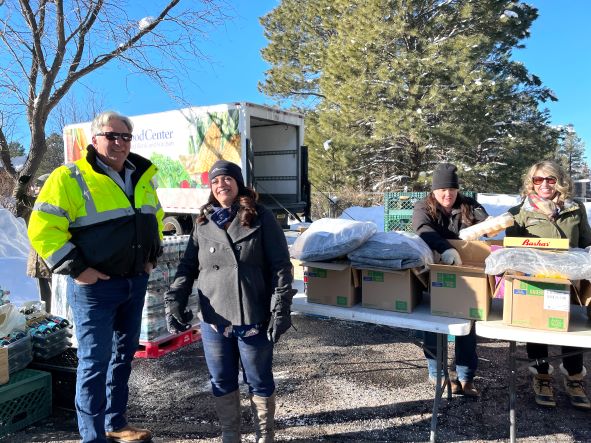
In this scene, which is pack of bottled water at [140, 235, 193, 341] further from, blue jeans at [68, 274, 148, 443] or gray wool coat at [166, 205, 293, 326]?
gray wool coat at [166, 205, 293, 326]

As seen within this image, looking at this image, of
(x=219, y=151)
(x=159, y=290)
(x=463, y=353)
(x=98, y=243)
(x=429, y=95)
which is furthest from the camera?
(x=429, y=95)

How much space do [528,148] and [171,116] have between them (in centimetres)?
1179

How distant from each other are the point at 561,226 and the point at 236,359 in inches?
87.4

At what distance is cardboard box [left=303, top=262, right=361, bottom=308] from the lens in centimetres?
281

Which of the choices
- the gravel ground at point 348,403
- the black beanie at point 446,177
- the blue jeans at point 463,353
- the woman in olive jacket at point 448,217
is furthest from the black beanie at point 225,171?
the blue jeans at point 463,353

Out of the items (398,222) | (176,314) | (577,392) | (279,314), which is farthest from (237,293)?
(398,222)

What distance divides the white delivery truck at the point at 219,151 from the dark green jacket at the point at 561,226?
581 centimetres

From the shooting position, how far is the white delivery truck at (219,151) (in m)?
8.40

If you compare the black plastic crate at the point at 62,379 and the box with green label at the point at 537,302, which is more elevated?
the box with green label at the point at 537,302

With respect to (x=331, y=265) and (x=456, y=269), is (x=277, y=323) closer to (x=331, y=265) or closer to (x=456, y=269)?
(x=331, y=265)

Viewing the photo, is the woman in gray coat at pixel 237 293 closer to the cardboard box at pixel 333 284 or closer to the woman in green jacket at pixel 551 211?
the cardboard box at pixel 333 284

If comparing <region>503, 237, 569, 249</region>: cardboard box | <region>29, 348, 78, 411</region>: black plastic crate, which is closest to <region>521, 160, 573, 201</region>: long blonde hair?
<region>503, 237, 569, 249</region>: cardboard box

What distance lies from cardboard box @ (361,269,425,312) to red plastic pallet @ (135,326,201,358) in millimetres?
1709

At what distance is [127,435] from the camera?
8.87 ft
